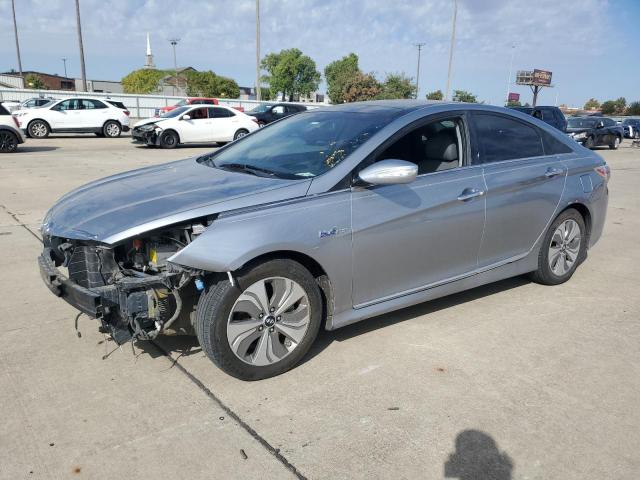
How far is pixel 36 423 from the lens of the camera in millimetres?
2814

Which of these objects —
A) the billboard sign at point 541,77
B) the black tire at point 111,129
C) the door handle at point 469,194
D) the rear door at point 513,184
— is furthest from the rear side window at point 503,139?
the billboard sign at point 541,77

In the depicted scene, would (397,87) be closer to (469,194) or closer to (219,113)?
(219,113)

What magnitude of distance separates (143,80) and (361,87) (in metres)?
30.5

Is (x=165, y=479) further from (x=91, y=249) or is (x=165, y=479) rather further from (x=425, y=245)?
(x=425, y=245)

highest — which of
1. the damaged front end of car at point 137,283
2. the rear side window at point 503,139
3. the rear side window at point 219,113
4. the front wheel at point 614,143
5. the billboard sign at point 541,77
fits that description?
the billboard sign at point 541,77

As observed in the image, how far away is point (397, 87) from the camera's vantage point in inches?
2335

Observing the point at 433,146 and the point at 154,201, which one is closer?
the point at 154,201

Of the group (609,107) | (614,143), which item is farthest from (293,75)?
(614,143)

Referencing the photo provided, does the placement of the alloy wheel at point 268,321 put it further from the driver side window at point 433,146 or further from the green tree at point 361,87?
the green tree at point 361,87

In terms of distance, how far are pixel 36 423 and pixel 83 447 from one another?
0.37 metres

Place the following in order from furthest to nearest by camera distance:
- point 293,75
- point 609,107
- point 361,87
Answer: point 293,75 < point 609,107 < point 361,87

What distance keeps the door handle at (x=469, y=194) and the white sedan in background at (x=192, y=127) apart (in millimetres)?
15505

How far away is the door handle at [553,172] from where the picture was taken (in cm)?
462

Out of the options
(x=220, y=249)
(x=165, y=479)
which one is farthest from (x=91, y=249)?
(x=165, y=479)
